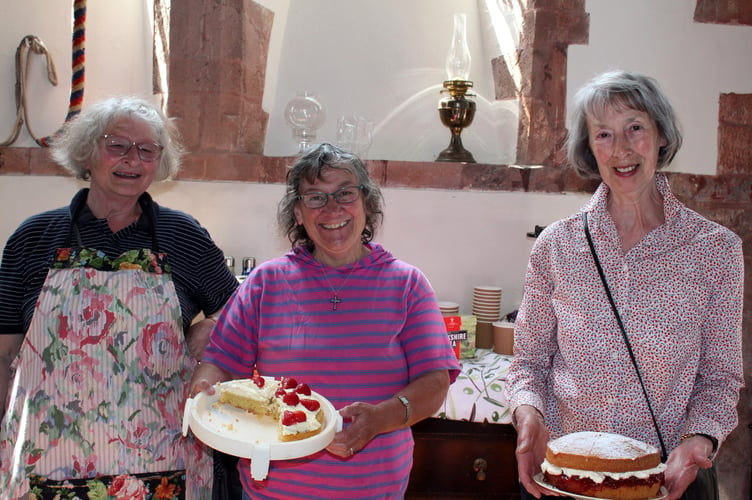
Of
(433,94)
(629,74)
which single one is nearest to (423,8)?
(433,94)

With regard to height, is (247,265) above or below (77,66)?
below

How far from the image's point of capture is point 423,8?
317 cm

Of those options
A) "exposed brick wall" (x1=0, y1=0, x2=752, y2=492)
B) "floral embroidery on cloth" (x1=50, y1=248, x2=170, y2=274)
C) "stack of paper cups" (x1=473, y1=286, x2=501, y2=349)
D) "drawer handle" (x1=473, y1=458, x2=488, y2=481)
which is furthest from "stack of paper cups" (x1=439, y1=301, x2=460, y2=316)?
"floral embroidery on cloth" (x1=50, y1=248, x2=170, y2=274)

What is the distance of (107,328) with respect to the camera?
1611 mm

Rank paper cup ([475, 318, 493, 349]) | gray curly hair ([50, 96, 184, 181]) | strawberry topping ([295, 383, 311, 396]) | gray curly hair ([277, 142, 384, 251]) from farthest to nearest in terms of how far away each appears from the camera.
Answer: paper cup ([475, 318, 493, 349]), gray curly hair ([50, 96, 184, 181]), gray curly hair ([277, 142, 384, 251]), strawberry topping ([295, 383, 311, 396])

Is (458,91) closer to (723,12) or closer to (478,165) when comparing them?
(478,165)

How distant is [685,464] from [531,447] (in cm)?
29

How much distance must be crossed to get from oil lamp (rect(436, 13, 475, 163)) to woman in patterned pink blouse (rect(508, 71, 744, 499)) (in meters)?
1.25

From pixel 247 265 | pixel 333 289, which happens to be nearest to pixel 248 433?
pixel 333 289

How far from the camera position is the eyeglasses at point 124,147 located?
170 centimetres

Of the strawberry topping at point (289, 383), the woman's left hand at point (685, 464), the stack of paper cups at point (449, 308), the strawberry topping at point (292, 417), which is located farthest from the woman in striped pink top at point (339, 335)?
the stack of paper cups at point (449, 308)

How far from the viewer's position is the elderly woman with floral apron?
1.56 m

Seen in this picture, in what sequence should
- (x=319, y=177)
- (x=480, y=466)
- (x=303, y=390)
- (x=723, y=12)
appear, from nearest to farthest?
(x=303, y=390), (x=319, y=177), (x=480, y=466), (x=723, y=12)

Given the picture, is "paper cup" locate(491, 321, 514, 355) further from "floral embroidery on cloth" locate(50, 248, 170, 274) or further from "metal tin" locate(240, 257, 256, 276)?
"floral embroidery on cloth" locate(50, 248, 170, 274)
